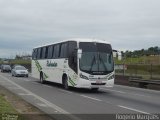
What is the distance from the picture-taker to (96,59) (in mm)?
25609

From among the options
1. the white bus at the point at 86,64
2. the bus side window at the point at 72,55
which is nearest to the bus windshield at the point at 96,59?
the white bus at the point at 86,64

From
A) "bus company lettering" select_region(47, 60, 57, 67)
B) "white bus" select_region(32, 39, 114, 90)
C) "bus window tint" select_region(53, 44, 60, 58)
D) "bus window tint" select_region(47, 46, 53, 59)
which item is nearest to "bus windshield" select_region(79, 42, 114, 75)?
"white bus" select_region(32, 39, 114, 90)

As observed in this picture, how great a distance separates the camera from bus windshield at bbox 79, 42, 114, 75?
25.4 meters

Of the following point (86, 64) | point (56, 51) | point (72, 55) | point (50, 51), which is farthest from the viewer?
point (50, 51)

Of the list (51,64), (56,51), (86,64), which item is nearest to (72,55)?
(86,64)

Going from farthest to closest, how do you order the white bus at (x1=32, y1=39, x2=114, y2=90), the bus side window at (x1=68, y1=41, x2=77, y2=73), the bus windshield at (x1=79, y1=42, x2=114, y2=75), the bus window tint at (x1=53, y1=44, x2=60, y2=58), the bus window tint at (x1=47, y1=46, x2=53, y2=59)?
1. the bus window tint at (x1=47, y1=46, x2=53, y2=59)
2. the bus window tint at (x1=53, y1=44, x2=60, y2=58)
3. the bus side window at (x1=68, y1=41, x2=77, y2=73)
4. the bus windshield at (x1=79, y1=42, x2=114, y2=75)
5. the white bus at (x1=32, y1=39, x2=114, y2=90)

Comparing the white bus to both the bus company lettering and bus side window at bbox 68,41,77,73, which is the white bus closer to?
bus side window at bbox 68,41,77,73

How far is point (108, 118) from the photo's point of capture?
1352 cm

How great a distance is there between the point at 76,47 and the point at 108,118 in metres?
12.8

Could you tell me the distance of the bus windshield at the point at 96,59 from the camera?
2542 cm

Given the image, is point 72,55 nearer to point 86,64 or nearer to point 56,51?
point 86,64

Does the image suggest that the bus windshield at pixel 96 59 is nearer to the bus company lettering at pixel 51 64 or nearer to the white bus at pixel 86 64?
the white bus at pixel 86 64

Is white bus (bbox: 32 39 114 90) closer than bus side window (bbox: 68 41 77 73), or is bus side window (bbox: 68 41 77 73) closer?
white bus (bbox: 32 39 114 90)

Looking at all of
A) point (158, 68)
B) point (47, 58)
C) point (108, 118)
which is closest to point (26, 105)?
point (108, 118)
